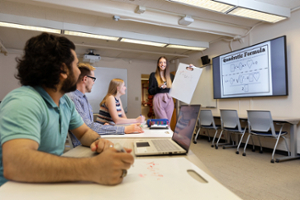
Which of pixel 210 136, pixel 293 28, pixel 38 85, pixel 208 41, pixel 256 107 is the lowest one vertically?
pixel 210 136

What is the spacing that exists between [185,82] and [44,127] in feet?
5.93

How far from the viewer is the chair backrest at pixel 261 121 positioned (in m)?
3.37

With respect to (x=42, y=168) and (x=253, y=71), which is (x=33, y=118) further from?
(x=253, y=71)

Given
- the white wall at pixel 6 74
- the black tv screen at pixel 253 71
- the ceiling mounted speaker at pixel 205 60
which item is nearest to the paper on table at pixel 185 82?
the black tv screen at pixel 253 71

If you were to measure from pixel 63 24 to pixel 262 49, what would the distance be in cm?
419

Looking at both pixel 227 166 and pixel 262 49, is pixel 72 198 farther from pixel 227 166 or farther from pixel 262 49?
pixel 262 49

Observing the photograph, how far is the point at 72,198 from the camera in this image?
526 millimetres

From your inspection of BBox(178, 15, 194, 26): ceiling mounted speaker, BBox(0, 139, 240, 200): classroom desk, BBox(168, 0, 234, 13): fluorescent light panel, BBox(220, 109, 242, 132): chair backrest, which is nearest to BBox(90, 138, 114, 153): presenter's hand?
BBox(0, 139, 240, 200): classroom desk

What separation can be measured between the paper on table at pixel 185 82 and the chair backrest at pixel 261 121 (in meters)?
1.89

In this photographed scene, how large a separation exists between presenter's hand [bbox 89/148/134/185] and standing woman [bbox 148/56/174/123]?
2249mm

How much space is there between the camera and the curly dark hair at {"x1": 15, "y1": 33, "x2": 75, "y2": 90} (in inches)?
32.7

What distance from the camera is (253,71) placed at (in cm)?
421

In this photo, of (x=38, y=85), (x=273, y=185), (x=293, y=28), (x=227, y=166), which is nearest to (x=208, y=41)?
(x=293, y=28)

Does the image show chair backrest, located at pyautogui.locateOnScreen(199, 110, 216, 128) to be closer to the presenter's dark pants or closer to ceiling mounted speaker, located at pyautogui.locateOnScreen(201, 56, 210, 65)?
ceiling mounted speaker, located at pyautogui.locateOnScreen(201, 56, 210, 65)
